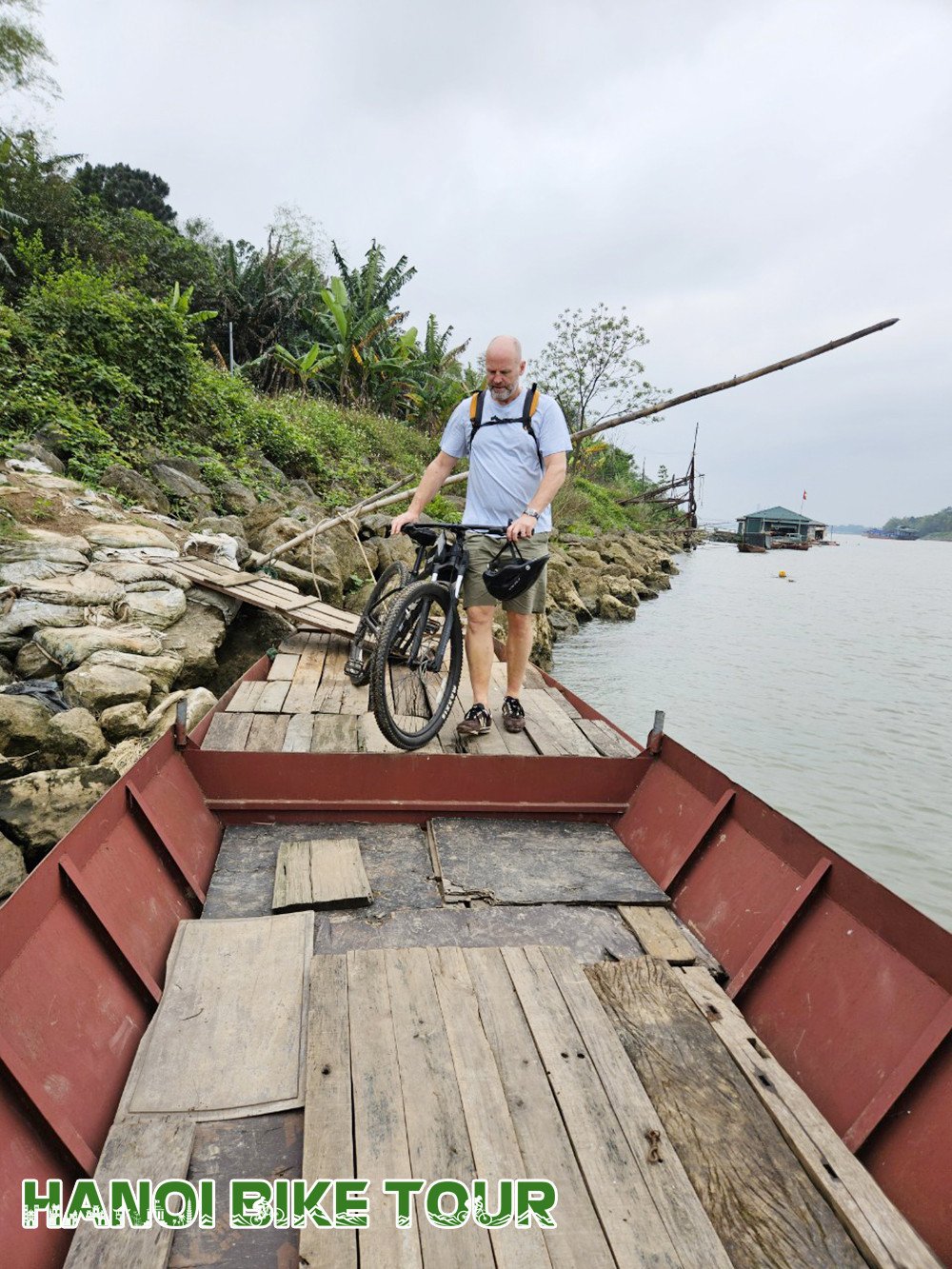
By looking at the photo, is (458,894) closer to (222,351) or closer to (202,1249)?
(202,1249)

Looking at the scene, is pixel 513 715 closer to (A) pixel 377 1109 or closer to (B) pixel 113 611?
(A) pixel 377 1109

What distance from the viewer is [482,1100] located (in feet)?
5.40

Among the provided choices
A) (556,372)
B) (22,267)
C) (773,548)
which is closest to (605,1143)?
(22,267)

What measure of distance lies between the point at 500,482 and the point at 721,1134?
265 cm

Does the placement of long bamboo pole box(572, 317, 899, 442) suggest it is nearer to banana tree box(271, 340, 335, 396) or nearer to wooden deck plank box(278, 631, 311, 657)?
→ wooden deck plank box(278, 631, 311, 657)

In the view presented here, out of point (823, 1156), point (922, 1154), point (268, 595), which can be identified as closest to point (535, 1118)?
point (823, 1156)

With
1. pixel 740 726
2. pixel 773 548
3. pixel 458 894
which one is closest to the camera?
pixel 458 894

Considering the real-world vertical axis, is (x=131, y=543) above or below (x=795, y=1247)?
below

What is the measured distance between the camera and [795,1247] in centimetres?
141

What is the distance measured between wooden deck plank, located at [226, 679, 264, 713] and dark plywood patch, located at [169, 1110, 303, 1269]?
2.32 metres

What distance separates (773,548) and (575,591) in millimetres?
50990

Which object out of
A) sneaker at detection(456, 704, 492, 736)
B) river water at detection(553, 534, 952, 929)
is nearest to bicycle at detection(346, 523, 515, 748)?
sneaker at detection(456, 704, 492, 736)

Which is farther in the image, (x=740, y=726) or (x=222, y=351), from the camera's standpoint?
(x=222, y=351)

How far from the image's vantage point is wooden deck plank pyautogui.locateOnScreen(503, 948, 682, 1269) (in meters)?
1.37
